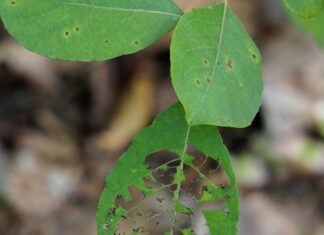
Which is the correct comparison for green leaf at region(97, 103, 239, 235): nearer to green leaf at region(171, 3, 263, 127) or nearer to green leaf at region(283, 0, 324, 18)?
green leaf at region(171, 3, 263, 127)

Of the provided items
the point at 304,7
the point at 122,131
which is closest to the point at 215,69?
the point at 304,7

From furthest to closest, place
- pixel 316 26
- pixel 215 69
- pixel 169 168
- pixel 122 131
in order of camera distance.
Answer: pixel 122 131, pixel 316 26, pixel 169 168, pixel 215 69

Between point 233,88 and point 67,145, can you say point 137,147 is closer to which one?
point 233,88

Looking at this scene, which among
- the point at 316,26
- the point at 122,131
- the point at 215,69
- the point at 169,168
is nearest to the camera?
the point at 215,69

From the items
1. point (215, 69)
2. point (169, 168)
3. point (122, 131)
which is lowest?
point (122, 131)

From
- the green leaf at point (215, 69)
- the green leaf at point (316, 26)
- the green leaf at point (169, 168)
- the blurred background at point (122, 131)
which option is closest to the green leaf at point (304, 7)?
the green leaf at point (215, 69)

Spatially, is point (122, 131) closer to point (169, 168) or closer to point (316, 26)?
point (316, 26)

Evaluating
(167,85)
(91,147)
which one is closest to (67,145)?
(91,147)
